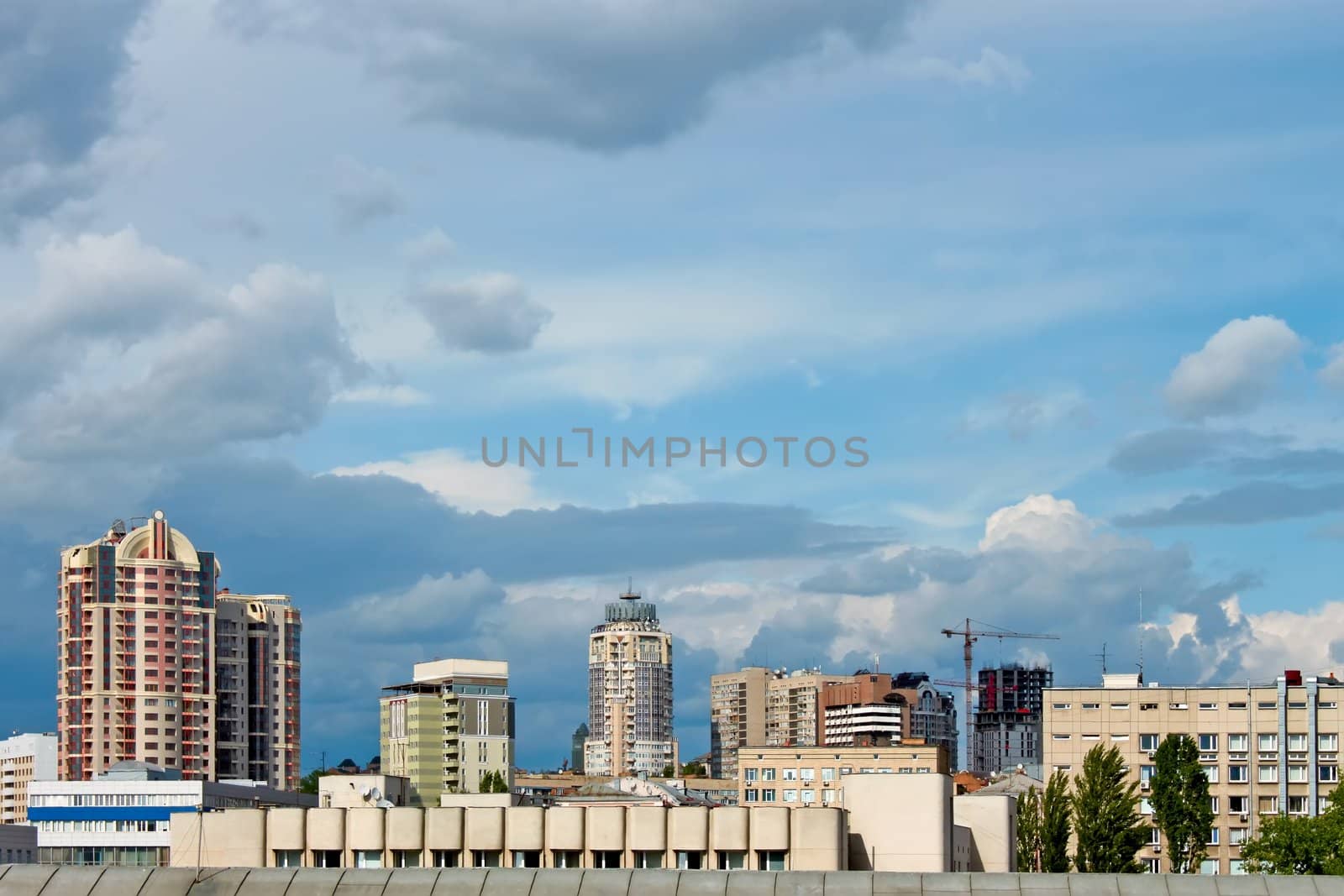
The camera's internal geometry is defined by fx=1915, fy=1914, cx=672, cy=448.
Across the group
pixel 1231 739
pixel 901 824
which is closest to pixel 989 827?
→ pixel 901 824

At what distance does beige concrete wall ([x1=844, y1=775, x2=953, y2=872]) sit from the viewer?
95.1 meters

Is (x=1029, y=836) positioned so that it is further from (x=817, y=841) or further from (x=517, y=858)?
(x=517, y=858)

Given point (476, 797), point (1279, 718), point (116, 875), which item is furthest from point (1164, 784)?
point (116, 875)

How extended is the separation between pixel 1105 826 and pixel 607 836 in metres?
59.9

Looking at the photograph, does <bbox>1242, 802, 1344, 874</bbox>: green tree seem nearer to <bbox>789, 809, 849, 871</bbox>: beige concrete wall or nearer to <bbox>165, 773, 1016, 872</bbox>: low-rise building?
<bbox>165, 773, 1016, 872</bbox>: low-rise building

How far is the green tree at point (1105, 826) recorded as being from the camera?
14138cm

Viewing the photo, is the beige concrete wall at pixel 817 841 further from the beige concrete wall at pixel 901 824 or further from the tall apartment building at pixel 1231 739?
the tall apartment building at pixel 1231 739

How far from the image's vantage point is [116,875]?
78.6 metres

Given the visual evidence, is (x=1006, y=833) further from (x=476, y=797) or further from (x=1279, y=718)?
(x=1279, y=718)

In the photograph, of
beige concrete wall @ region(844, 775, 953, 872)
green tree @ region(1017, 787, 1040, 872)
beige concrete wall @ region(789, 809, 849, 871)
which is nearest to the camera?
beige concrete wall @ region(789, 809, 849, 871)

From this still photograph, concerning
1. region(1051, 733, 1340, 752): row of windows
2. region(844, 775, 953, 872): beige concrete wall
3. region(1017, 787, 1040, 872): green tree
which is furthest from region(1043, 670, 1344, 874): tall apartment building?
region(844, 775, 953, 872): beige concrete wall

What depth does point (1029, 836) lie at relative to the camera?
475ft

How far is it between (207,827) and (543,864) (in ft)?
57.5

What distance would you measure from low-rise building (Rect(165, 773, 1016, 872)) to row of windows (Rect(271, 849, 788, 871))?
6 cm
